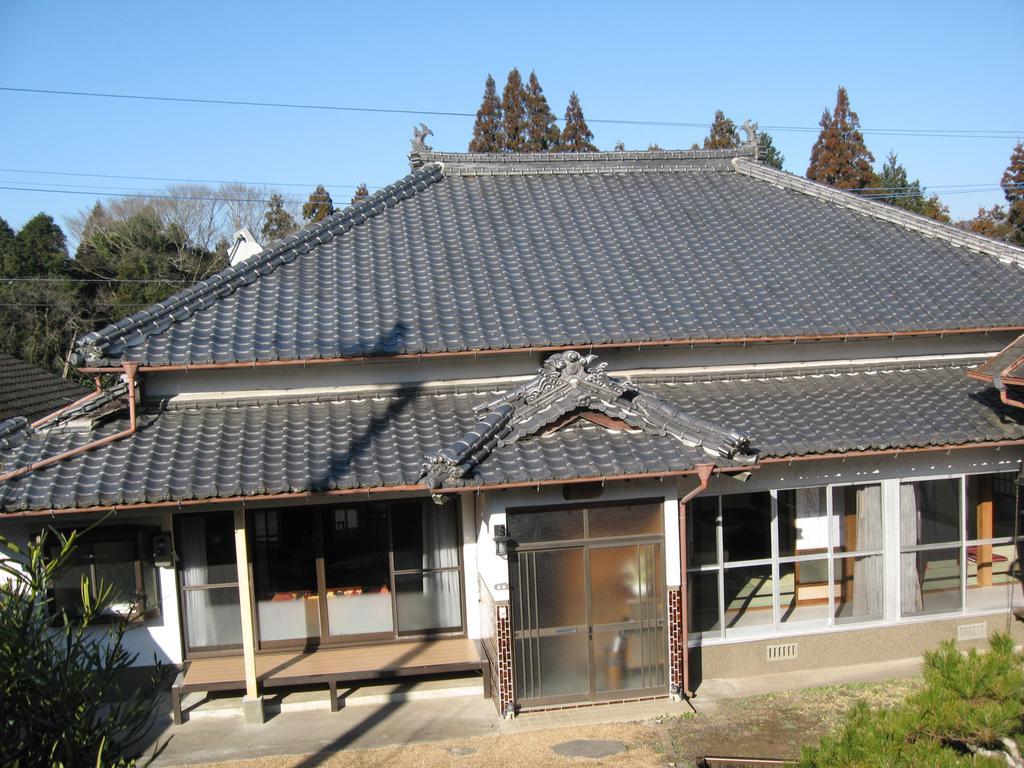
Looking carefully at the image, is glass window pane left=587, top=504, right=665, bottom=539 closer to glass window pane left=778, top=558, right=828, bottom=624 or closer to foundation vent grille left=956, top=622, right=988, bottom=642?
glass window pane left=778, top=558, right=828, bottom=624

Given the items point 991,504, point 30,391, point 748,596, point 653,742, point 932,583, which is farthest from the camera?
point 30,391

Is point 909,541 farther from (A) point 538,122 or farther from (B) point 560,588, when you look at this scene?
(A) point 538,122

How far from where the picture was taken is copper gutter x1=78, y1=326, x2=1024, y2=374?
1004cm

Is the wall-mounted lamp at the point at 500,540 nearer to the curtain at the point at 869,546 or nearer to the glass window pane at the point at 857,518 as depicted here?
the glass window pane at the point at 857,518

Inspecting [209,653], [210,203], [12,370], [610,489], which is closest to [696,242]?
[610,489]

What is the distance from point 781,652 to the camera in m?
10.8

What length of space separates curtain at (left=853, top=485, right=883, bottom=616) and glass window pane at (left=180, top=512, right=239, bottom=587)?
27.8 ft

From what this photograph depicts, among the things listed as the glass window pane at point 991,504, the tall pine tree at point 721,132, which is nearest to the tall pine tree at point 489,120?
the tall pine tree at point 721,132

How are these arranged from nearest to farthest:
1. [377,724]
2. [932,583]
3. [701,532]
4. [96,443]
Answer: [96,443] → [377,724] → [701,532] → [932,583]

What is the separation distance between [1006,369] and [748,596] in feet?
15.3

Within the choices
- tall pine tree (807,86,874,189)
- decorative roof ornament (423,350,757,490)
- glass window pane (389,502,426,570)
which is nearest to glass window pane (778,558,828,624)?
decorative roof ornament (423,350,757,490)

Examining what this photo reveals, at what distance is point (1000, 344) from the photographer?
1241 cm

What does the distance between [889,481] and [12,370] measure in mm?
18268

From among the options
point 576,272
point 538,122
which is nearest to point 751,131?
point 576,272
